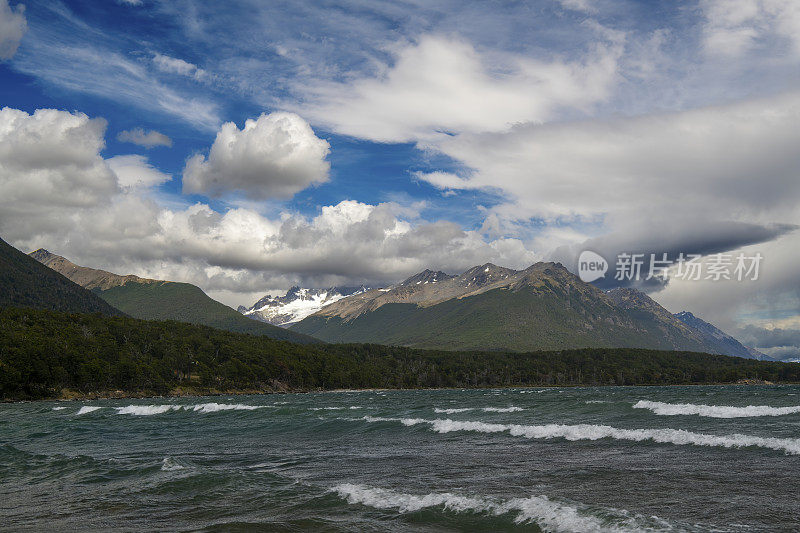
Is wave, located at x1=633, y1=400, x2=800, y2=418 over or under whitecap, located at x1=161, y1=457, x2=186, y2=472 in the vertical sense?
over

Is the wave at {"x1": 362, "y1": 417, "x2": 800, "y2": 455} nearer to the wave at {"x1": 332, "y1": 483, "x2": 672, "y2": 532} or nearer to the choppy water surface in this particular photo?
the choppy water surface

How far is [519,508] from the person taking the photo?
1791cm

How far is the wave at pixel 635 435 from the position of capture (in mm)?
31031

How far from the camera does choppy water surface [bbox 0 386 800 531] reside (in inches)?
667

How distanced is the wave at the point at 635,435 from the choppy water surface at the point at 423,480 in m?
0.18

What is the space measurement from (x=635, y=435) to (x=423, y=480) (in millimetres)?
19860

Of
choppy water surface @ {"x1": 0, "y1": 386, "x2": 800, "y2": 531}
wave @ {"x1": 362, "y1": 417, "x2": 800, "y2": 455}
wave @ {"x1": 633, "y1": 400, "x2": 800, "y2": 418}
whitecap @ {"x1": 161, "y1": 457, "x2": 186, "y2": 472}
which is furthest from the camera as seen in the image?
wave @ {"x1": 633, "y1": 400, "x2": 800, "y2": 418}

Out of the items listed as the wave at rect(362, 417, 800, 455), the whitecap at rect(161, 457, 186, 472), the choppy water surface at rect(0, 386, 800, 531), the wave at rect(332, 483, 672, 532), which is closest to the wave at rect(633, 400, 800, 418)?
the choppy water surface at rect(0, 386, 800, 531)

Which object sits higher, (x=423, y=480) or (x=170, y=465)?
(x=423, y=480)

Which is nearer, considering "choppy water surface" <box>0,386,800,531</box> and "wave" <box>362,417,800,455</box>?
"choppy water surface" <box>0,386,800,531</box>

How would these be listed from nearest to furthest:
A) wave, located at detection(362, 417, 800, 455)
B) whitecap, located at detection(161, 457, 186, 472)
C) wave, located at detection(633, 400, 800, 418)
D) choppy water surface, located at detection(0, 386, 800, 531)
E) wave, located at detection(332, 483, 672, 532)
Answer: wave, located at detection(332, 483, 672, 532) < choppy water surface, located at detection(0, 386, 800, 531) < whitecap, located at detection(161, 457, 186, 472) < wave, located at detection(362, 417, 800, 455) < wave, located at detection(633, 400, 800, 418)

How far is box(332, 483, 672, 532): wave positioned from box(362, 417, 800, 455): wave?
18343 mm

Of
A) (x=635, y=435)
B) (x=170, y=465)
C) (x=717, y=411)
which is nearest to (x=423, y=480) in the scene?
(x=170, y=465)

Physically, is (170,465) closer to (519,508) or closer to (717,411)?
(519,508)
